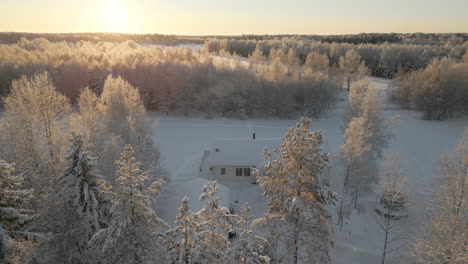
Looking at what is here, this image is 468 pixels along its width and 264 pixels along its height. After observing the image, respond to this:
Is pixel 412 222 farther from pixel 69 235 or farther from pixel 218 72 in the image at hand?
pixel 218 72

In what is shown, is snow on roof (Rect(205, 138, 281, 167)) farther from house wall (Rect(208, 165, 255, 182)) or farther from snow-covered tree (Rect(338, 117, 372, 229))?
snow-covered tree (Rect(338, 117, 372, 229))

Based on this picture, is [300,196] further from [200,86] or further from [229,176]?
[200,86]

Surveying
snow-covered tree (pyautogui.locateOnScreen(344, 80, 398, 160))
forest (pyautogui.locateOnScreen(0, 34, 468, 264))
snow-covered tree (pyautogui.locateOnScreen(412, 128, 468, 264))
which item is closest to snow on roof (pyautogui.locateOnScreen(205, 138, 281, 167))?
forest (pyautogui.locateOnScreen(0, 34, 468, 264))

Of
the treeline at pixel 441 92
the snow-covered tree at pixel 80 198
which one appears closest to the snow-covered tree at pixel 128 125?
the snow-covered tree at pixel 80 198

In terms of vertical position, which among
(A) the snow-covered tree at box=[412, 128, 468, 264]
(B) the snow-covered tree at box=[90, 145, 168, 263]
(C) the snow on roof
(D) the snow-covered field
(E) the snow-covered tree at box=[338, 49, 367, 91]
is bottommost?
(D) the snow-covered field

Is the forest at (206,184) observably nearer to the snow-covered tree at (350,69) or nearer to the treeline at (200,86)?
the treeline at (200,86)

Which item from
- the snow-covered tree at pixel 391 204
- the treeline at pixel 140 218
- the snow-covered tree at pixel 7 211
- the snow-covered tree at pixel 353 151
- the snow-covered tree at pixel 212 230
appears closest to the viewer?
the snow-covered tree at pixel 212 230
